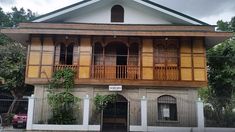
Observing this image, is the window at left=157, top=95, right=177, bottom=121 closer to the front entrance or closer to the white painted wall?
the front entrance

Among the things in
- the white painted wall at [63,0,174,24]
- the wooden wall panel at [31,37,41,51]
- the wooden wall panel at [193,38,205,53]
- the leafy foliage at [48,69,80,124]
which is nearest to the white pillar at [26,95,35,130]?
the leafy foliage at [48,69,80,124]

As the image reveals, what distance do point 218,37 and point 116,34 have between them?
6294 mm

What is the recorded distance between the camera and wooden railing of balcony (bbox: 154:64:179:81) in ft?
54.5

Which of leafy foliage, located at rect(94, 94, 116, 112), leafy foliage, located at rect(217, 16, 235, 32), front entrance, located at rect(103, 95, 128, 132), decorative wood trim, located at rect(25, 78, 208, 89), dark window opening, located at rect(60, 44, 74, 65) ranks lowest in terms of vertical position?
front entrance, located at rect(103, 95, 128, 132)

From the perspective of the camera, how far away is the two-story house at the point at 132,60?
54.1 ft

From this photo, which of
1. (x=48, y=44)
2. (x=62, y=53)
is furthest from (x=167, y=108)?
(x=48, y=44)

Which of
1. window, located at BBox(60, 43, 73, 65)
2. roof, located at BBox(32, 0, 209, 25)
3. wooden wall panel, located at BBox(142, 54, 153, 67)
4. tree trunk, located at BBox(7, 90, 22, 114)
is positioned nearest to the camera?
wooden wall panel, located at BBox(142, 54, 153, 67)

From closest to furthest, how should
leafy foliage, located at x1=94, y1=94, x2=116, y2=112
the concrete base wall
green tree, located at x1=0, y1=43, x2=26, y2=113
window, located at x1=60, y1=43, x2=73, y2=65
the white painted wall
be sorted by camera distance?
leafy foliage, located at x1=94, y1=94, x2=116, y2=112
the concrete base wall
window, located at x1=60, y1=43, x2=73, y2=65
the white painted wall
green tree, located at x1=0, y1=43, x2=26, y2=113

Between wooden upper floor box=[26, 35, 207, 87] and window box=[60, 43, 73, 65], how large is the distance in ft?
0.22

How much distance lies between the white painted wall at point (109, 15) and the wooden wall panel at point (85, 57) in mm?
1884

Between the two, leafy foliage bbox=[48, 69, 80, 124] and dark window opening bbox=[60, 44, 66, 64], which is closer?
leafy foliage bbox=[48, 69, 80, 124]

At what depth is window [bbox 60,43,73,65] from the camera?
17688 mm

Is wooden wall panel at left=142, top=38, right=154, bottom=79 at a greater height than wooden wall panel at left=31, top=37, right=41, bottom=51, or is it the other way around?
wooden wall panel at left=31, top=37, right=41, bottom=51

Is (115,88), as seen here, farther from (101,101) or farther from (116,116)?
(116,116)
